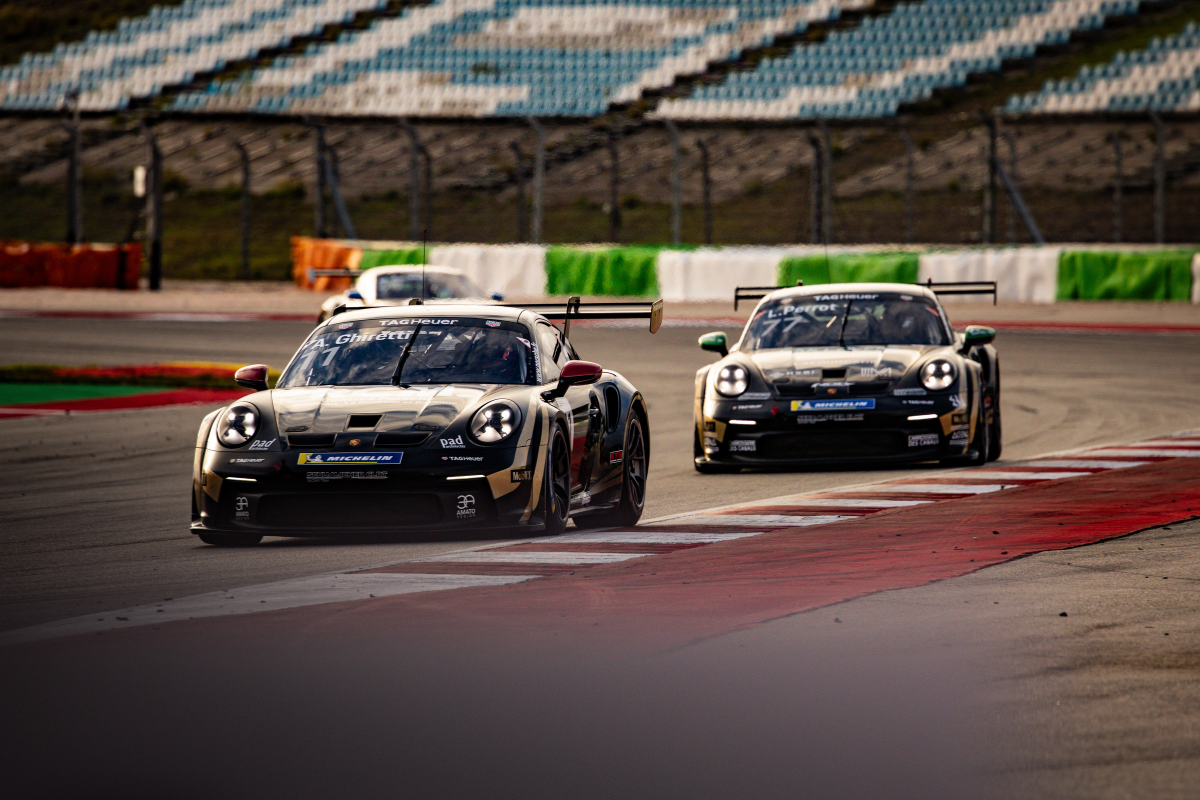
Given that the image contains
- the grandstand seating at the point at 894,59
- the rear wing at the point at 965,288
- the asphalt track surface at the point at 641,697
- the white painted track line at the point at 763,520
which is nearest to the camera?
the asphalt track surface at the point at 641,697

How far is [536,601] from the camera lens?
6898 millimetres

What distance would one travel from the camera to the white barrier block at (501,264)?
32969 millimetres

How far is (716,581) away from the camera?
7.39 m

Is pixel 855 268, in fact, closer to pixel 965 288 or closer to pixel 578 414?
pixel 965 288

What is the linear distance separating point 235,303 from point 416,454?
26.1m

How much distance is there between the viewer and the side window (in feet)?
29.7

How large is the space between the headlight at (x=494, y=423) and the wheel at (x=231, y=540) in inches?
46.6

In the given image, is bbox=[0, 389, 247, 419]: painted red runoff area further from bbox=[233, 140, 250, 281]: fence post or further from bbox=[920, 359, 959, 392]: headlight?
bbox=[233, 140, 250, 281]: fence post

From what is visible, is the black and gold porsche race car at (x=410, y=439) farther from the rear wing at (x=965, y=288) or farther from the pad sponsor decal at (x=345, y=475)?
the rear wing at (x=965, y=288)

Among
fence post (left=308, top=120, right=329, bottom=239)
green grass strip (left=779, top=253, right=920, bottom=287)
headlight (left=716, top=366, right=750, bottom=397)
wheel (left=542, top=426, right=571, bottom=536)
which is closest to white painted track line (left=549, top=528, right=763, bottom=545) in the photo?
wheel (left=542, top=426, right=571, bottom=536)

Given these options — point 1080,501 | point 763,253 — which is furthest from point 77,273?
point 1080,501

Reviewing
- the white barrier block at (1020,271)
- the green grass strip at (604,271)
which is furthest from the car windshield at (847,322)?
the green grass strip at (604,271)

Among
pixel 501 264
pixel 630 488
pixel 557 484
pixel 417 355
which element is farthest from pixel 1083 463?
pixel 501 264

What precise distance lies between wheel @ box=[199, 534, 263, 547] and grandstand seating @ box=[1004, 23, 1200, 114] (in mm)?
34191
